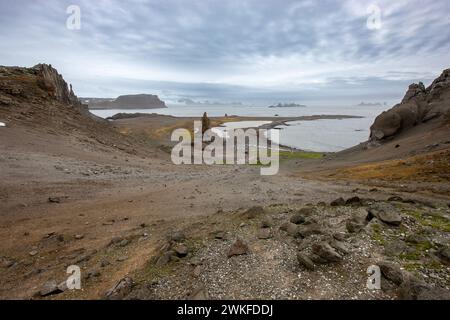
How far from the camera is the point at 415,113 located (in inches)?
1737

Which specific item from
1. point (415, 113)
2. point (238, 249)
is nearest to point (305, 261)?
point (238, 249)

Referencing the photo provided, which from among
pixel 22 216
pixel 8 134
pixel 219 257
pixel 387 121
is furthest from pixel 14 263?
pixel 387 121

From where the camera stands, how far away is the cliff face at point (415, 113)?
43250mm

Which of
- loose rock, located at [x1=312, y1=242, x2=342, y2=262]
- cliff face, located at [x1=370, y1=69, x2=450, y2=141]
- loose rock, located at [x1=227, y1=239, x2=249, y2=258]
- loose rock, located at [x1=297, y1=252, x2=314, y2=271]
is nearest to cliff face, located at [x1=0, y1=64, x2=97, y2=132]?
loose rock, located at [x1=227, y1=239, x2=249, y2=258]

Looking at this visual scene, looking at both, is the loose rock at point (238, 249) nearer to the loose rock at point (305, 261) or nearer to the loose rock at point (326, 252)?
the loose rock at point (305, 261)

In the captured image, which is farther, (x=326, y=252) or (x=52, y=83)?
(x=52, y=83)

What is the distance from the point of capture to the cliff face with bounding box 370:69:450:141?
142 ft

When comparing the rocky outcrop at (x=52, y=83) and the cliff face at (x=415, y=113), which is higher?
the rocky outcrop at (x=52, y=83)

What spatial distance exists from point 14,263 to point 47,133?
84.5 feet

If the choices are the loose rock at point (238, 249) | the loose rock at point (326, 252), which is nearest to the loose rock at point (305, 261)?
the loose rock at point (326, 252)

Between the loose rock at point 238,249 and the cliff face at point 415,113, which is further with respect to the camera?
the cliff face at point 415,113

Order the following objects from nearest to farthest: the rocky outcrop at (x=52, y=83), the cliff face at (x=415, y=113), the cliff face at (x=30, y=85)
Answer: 1. the cliff face at (x=30, y=85)
2. the rocky outcrop at (x=52, y=83)
3. the cliff face at (x=415, y=113)

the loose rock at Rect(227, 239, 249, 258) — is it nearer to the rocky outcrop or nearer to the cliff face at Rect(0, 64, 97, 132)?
the cliff face at Rect(0, 64, 97, 132)

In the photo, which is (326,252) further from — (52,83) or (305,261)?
(52,83)
